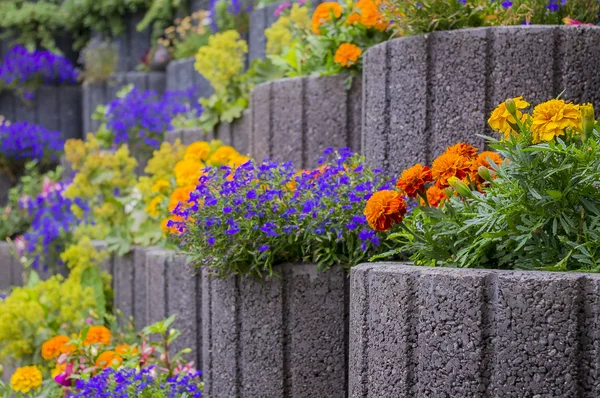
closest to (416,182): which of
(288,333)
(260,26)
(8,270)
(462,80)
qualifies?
(462,80)

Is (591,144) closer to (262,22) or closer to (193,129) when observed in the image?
(193,129)

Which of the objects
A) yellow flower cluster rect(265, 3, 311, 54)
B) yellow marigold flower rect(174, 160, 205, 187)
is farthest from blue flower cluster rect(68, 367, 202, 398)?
yellow flower cluster rect(265, 3, 311, 54)

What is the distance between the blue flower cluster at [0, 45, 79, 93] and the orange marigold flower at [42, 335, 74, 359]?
5625 millimetres

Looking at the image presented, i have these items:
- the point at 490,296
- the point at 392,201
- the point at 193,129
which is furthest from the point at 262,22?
the point at 490,296

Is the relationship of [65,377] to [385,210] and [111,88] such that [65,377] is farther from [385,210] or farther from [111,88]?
[111,88]

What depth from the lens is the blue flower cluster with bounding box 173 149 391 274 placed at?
2717 millimetres

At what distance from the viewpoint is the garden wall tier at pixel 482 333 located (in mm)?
1893

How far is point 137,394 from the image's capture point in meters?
2.98

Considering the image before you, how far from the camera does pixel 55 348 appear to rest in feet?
12.2

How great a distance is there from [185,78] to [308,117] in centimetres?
378

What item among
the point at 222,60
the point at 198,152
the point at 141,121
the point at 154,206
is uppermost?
the point at 222,60

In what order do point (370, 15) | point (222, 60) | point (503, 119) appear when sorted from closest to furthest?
point (503, 119) → point (370, 15) → point (222, 60)

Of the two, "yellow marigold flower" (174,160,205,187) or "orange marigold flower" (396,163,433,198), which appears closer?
"orange marigold flower" (396,163,433,198)

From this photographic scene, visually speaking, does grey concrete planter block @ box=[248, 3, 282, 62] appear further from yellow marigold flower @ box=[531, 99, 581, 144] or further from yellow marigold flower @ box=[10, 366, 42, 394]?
yellow marigold flower @ box=[531, 99, 581, 144]
